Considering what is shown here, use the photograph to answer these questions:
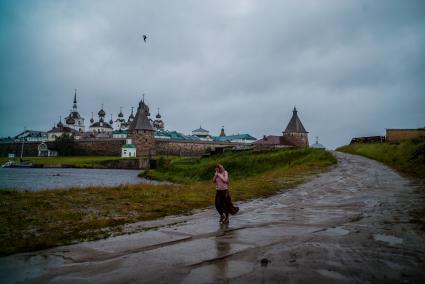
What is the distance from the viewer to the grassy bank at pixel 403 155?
25.4 m

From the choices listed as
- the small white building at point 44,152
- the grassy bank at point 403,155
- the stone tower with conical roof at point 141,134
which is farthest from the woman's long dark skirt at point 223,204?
the small white building at point 44,152

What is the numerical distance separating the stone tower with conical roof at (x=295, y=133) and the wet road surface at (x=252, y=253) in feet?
240

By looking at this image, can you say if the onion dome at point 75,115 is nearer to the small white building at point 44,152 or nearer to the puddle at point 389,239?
the small white building at point 44,152

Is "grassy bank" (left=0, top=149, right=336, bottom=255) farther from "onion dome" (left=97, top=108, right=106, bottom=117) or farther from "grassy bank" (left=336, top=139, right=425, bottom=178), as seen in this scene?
"onion dome" (left=97, top=108, right=106, bottom=117)

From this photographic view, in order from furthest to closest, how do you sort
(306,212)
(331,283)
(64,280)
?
(306,212) → (64,280) → (331,283)

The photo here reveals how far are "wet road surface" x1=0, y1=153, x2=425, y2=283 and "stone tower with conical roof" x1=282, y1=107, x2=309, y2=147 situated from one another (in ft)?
240

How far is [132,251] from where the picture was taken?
7184 millimetres

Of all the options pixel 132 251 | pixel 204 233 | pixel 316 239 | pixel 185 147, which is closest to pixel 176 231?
pixel 204 233

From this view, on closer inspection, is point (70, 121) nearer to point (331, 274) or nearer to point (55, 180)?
point (55, 180)

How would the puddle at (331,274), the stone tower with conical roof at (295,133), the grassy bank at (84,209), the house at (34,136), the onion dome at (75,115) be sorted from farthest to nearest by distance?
the onion dome at (75,115) < the house at (34,136) < the stone tower with conical roof at (295,133) < the grassy bank at (84,209) < the puddle at (331,274)

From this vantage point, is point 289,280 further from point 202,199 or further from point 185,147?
point 185,147

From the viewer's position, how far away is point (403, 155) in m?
Answer: 31.4

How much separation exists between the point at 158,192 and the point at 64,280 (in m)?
11.0

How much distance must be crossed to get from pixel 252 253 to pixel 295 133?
7986 cm
